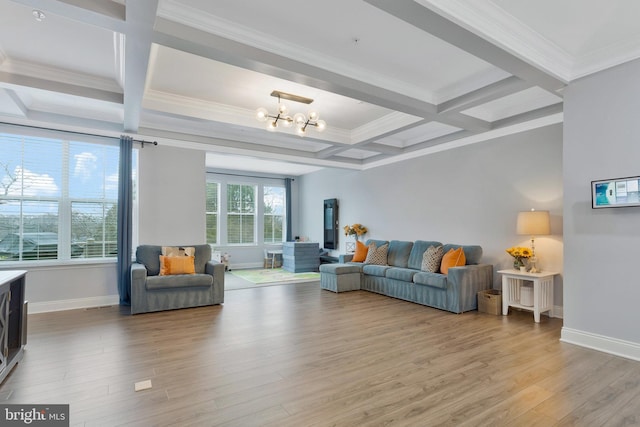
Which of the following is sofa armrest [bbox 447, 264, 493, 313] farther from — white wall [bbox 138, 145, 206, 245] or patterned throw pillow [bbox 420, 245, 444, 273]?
white wall [bbox 138, 145, 206, 245]

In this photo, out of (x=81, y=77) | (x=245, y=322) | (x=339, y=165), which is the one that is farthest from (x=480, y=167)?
(x=81, y=77)

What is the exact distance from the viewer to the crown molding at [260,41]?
104 inches

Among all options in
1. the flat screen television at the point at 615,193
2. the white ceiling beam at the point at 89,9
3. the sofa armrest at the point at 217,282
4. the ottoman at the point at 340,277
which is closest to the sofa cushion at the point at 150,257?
the sofa armrest at the point at 217,282

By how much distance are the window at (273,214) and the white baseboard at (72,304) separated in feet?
17.7

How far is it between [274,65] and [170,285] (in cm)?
347

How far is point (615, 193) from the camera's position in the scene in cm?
321

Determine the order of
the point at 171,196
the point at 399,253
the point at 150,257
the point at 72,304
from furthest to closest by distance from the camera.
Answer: the point at 399,253 → the point at 171,196 → the point at 150,257 → the point at 72,304

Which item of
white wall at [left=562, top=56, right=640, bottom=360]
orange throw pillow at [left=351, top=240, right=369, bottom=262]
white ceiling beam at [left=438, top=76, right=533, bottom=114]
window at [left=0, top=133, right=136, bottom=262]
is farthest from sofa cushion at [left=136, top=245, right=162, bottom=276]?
white wall at [left=562, top=56, right=640, bottom=360]

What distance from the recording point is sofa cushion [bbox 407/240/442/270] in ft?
19.7

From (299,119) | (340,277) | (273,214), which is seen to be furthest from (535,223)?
(273,214)

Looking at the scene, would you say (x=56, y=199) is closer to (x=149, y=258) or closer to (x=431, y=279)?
(x=149, y=258)

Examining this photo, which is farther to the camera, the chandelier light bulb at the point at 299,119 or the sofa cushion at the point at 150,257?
the sofa cushion at the point at 150,257

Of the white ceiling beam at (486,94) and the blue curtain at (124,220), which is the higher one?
the white ceiling beam at (486,94)

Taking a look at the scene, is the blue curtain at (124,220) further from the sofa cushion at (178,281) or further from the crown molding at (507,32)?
the crown molding at (507,32)
